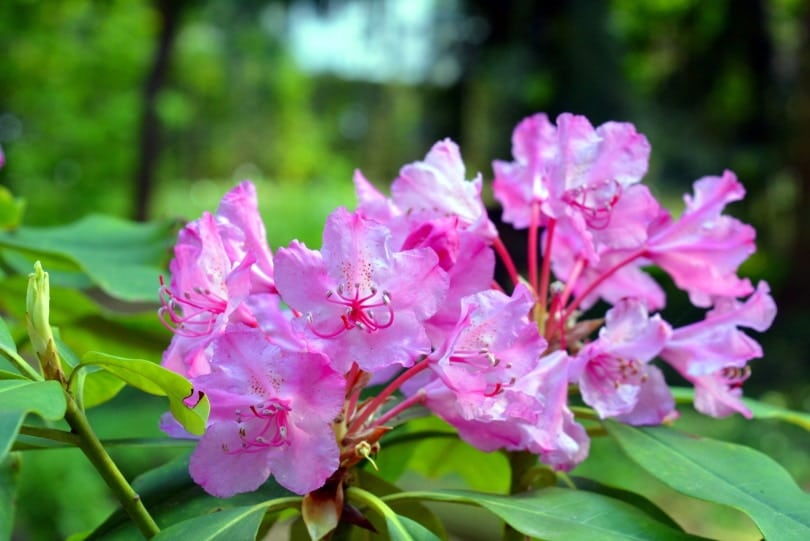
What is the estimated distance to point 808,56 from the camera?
6.00 metres

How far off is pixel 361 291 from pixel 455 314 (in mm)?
59

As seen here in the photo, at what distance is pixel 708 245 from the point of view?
0.61 metres

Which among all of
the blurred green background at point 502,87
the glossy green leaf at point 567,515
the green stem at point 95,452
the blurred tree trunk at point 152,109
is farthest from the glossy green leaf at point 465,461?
the blurred tree trunk at point 152,109

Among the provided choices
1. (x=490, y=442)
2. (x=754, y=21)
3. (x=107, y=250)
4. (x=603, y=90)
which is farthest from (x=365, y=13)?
(x=490, y=442)

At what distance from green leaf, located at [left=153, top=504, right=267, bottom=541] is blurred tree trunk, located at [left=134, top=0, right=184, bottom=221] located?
737cm

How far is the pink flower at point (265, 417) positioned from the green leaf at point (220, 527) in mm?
11

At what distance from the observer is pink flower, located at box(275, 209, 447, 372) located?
46 centimetres

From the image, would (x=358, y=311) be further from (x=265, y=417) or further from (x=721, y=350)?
(x=721, y=350)

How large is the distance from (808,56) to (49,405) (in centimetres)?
634

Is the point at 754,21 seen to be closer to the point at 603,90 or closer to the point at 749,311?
the point at 603,90

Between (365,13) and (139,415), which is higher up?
(365,13)

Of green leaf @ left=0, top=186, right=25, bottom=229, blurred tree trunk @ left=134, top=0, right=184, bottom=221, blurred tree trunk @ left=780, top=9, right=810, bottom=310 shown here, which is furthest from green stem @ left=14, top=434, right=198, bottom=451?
blurred tree trunk @ left=134, top=0, right=184, bottom=221

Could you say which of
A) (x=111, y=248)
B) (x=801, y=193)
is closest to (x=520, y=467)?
(x=111, y=248)

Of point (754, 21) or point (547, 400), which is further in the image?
point (754, 21)
